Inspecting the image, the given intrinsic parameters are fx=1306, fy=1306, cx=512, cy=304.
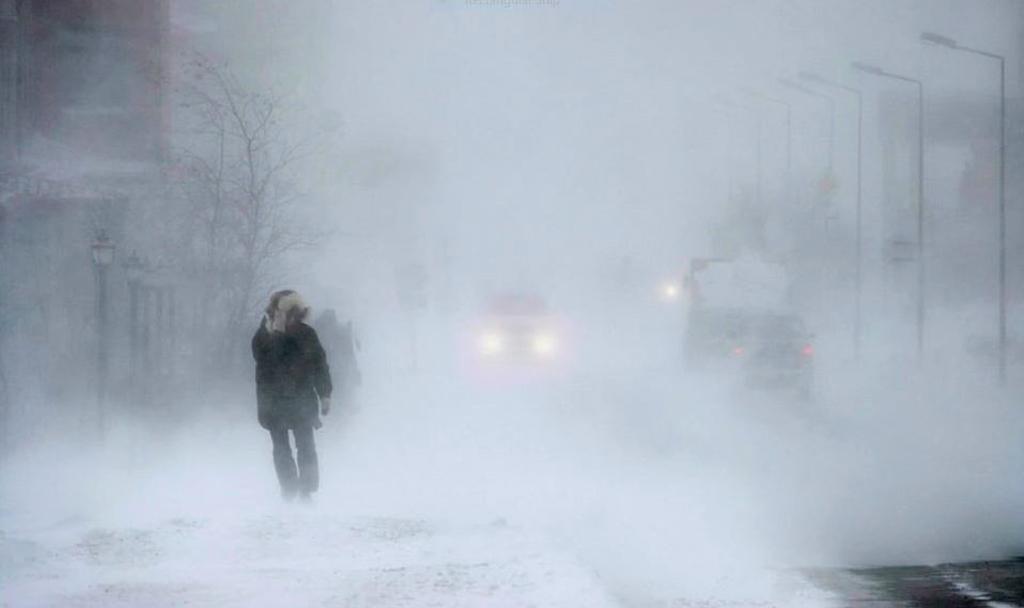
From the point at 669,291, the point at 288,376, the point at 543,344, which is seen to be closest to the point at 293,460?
the point at 288,376

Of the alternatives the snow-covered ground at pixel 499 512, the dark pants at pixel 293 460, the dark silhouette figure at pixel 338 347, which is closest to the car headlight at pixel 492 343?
the snow-covered ground at pixel 499 512

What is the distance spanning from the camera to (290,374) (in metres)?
10.5

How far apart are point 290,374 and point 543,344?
23.2 metres

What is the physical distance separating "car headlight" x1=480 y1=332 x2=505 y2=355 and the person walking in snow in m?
22.7

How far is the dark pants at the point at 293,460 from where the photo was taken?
10.6m

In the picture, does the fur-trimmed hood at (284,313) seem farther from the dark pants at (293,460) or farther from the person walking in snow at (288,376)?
the dark pants at (293,460)

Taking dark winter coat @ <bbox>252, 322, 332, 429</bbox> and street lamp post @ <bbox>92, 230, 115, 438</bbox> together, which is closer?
dark winter coat @ <bbox>252, 322, 332, 429</bbox>

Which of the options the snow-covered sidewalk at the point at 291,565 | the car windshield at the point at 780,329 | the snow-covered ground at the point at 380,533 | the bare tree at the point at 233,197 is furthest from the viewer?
the car windshield at the point at 780,329

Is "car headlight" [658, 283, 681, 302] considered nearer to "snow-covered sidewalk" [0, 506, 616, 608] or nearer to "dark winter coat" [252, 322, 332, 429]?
"dark winter coat" [252, 322, 332, 429]

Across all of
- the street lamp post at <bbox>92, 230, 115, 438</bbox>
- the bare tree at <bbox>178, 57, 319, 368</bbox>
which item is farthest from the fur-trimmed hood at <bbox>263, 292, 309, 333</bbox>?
the bare tree at <bbox>178, 57, 319, 368</bbox>

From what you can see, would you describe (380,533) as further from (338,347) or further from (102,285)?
(338,347)

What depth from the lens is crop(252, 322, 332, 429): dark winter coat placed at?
34.5 feet

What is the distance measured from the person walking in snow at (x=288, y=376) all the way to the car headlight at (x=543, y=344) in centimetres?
2291

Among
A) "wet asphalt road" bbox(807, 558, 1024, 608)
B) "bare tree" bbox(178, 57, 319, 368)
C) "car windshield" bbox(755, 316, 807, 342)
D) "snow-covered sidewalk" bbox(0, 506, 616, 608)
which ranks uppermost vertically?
"bare tree" bbox(178, 57, 319, 368)
